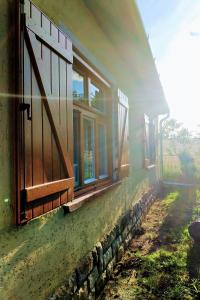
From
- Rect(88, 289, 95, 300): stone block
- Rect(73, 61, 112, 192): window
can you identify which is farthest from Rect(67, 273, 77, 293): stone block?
Rect(73, 61, 112, 192): window

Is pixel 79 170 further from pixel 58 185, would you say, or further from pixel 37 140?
pixel 37 140

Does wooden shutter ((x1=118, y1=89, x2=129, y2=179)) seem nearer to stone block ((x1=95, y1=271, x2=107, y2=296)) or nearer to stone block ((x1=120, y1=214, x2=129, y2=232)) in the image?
stone block ((x1=120, y1=214, x2=129, y2=232))

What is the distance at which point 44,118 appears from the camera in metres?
1.73

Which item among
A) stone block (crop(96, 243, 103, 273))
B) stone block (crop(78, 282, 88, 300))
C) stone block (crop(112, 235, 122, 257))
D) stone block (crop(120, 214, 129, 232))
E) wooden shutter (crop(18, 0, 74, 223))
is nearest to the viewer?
wooden shutter (crop(18, 0, 74, 223))

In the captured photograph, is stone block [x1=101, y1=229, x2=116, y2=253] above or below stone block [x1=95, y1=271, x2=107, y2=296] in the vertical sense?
above

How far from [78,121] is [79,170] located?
1.61 feet

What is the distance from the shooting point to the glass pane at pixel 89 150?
2.99m

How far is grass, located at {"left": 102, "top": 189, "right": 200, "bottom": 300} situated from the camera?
9.02 ft

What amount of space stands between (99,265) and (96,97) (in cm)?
198

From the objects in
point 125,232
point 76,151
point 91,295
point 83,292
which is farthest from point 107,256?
point 76,151

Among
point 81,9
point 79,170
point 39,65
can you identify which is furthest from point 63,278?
point 81,9

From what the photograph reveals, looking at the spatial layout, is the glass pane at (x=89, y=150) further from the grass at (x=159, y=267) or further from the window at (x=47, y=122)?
the grass at (x=159, y=267)

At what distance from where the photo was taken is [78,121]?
2.66 metres

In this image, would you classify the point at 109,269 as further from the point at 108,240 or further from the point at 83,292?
the point at 83,292
